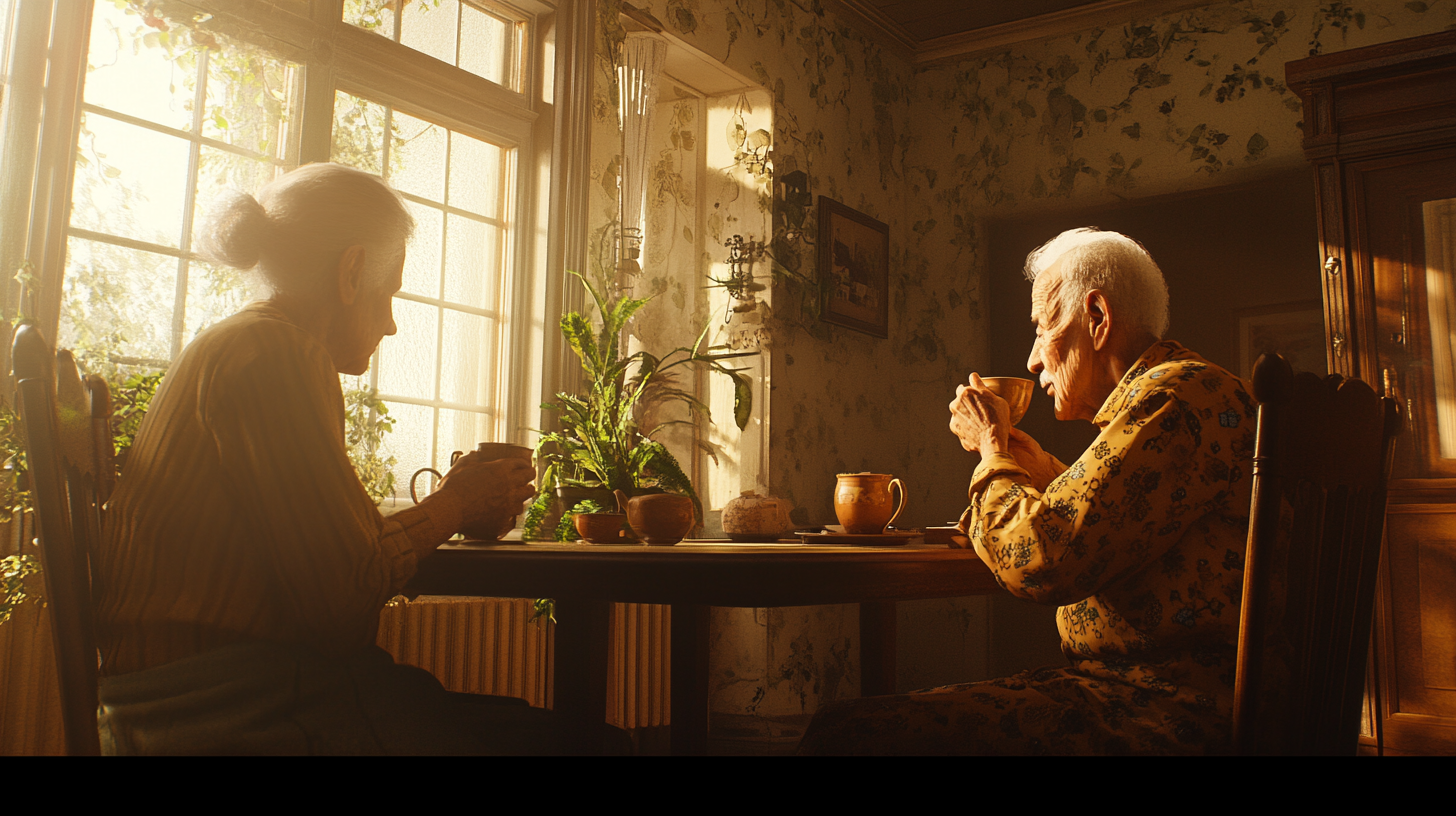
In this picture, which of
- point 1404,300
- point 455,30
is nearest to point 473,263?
point 455,30

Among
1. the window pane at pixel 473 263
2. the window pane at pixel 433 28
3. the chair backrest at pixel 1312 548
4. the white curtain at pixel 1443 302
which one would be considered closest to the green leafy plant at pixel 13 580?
the window pane at pixel 473 263

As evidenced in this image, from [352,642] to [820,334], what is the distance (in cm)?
311

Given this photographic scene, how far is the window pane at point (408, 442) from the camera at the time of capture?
114 inches

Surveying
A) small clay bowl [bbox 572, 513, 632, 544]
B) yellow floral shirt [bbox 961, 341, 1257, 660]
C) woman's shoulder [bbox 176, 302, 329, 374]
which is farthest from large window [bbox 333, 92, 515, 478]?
yellow floral shirt [bbox 961, 341, 1257, 660]

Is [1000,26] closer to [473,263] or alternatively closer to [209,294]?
[473,263]

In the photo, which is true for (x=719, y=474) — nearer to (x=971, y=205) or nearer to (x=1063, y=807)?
(x=971, y=205)

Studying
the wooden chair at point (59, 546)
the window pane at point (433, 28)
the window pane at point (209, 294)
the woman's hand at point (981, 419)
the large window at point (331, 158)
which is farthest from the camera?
the window pane at point (433, 28)

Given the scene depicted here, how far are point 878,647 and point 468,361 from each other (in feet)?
5.77

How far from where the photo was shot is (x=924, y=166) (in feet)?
15.6

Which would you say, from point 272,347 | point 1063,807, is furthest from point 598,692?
point 1063,807

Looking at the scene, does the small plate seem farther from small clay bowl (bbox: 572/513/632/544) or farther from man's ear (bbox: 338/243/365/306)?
man's ear (bbox: 338/243/365/306)

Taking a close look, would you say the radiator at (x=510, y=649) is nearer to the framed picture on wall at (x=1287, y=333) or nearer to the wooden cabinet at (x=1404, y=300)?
the wooden cabinet at (x=1404, y=300)

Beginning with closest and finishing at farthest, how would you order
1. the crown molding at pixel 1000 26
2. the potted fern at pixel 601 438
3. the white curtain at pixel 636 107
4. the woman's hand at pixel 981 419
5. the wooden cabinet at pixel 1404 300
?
1. the woman's hand at pixel 981 419
2. the potted fern at pixel 601 438
3. the wooden cabinet at pixel 1404 300
4. the white curtain at pixel 636 107
5. the crown molding at pixel 1000 26

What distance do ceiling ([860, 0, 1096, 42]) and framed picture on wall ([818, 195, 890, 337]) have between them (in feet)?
3.02
